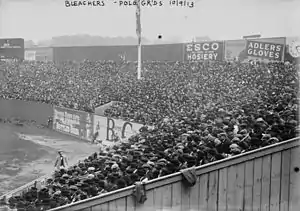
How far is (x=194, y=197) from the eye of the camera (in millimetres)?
1813

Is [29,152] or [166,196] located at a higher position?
[29,152]

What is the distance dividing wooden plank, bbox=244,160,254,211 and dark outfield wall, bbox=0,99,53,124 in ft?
3.24

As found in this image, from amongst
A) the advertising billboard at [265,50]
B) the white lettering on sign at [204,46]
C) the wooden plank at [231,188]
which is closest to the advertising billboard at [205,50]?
the white lettering on sign at [204,46]

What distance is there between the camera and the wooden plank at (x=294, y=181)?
6.01 feet

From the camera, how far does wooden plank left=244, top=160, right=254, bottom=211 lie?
5.98 feet

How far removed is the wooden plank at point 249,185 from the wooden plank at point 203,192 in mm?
186

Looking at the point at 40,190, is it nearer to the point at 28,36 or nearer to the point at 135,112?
the point at 135,112

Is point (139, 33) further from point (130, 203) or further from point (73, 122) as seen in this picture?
point (130, 203)

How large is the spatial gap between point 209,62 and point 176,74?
166 mm

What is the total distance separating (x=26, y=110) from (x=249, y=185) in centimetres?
115

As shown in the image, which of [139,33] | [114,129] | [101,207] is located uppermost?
[139,33]

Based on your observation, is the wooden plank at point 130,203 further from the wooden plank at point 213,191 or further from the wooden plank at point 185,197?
the wooden plank at point 213,191

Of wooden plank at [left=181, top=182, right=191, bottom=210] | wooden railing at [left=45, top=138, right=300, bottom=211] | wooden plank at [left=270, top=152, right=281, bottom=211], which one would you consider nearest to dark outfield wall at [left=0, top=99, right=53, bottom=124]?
wooden railing at [left=45, top=138, right=300, bottom=211]

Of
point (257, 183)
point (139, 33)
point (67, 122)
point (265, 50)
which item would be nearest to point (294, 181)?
point (257, 183)
